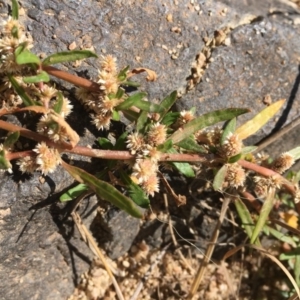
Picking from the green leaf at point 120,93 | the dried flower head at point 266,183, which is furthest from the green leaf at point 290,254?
the green leaf at point 120,93

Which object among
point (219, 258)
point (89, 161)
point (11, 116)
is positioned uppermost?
point (11, 116)

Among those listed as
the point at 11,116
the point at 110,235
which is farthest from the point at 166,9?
the point at 110,235

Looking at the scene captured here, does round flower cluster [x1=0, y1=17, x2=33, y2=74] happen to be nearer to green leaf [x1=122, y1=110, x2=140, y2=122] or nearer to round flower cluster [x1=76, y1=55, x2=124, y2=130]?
round flower cluster [x1=76, y1=55, x2=124, y2=130]

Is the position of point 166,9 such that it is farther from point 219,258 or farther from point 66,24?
point 219,258

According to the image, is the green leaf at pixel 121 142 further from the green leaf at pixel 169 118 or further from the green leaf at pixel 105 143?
the green leaf at pixel 169 118

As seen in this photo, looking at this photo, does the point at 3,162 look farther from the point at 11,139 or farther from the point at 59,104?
the point at 59,104
